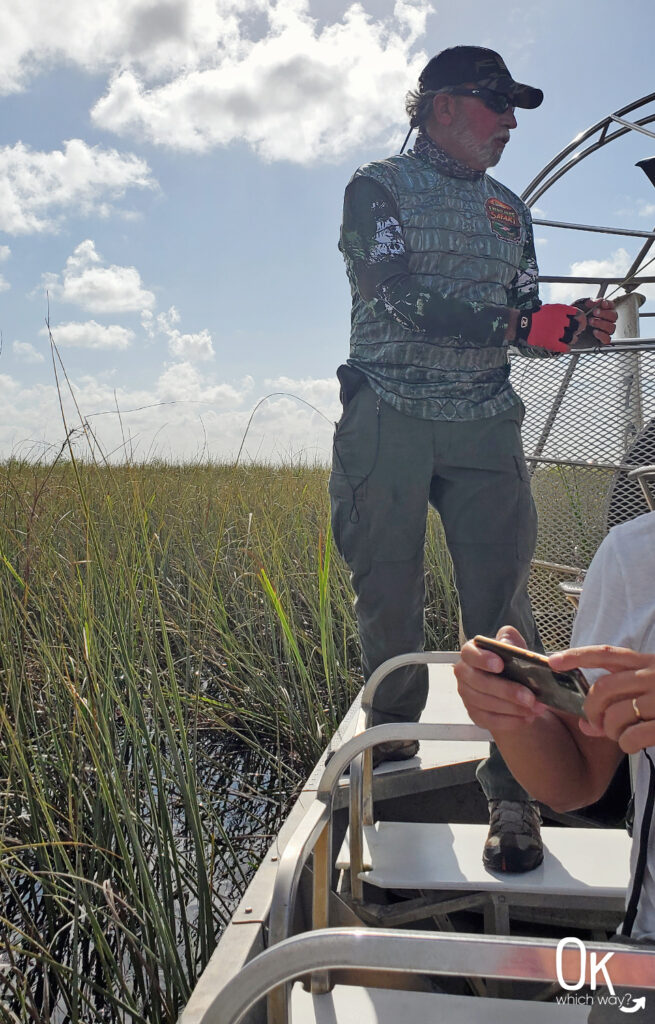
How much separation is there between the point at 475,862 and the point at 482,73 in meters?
2.00

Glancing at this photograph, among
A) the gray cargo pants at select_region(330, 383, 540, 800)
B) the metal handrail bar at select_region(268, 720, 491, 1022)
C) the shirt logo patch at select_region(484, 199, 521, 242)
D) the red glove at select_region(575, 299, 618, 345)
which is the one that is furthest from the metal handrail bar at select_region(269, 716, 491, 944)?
the shirt logo patch at select_region(484, 199, 521, 242)

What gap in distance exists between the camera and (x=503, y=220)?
2355 mm

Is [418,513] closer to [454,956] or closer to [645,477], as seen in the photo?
[645,477]

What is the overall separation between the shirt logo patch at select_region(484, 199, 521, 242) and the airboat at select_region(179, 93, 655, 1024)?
1.25ft

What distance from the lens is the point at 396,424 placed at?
213 centimetres

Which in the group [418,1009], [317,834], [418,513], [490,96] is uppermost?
[490,96]

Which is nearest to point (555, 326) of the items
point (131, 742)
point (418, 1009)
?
point (418, 1009)

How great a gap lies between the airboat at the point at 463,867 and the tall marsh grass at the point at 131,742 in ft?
1.08

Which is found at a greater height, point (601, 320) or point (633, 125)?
point (633, 125)

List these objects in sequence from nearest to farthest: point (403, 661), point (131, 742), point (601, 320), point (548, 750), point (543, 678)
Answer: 1. point (543, 678)
2. point (548, 750)
3. point (403, 661)
4. point (601, 320)
5. point (131, 742)

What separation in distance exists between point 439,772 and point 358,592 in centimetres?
55

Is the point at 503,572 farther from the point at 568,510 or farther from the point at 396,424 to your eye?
the point at 396,424

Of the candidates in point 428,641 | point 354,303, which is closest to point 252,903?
point 354,303

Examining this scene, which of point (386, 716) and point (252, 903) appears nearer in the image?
point (252, 903)
